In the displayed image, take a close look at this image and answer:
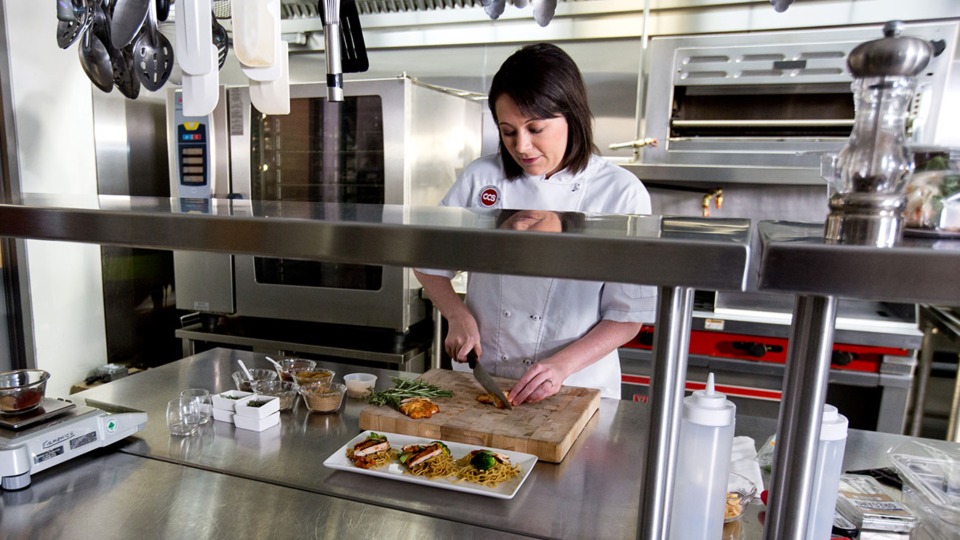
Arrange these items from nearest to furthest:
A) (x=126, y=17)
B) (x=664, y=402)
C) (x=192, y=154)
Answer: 1. (x=664, y=402)
2. (x=126, y=17)
3. (x=192, y=154)

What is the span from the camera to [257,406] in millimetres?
1395

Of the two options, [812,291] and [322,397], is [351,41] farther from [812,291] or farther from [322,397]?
[812,291]

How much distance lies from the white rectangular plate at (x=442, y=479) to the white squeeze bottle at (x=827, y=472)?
18.2 inches

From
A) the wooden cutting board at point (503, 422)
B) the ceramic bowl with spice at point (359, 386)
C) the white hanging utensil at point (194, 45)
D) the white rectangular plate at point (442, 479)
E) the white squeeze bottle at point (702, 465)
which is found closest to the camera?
the white squeeze bottle at point (702, 465)

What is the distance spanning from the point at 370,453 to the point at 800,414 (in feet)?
2.61

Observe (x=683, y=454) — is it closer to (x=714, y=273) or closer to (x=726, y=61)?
(x=714, y=273)

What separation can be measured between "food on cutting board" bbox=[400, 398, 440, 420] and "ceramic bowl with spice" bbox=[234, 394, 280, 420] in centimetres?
30

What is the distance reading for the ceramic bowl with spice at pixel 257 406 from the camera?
1373 millimetres

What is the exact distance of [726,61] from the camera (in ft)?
8.82

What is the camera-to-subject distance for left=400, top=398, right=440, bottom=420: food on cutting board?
1.33m

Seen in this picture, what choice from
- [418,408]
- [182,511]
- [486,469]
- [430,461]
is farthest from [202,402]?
[486,469]

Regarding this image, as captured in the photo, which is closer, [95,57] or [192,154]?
[95,57]

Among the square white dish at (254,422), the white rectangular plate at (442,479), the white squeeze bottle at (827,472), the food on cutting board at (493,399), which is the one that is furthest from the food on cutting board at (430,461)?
the white squeeze bottle at (827,472)

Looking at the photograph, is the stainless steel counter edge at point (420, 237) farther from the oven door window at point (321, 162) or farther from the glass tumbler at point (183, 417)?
the oven door window at point (321, 162)
